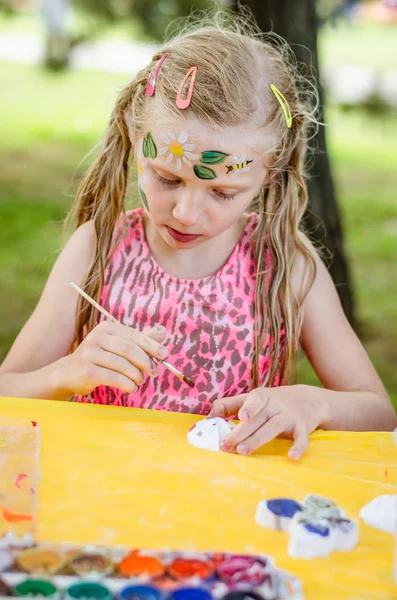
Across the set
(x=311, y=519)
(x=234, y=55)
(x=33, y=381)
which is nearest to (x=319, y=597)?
(x=311, y=519)

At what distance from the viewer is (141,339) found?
132 cm

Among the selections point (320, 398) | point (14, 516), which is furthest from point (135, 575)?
point (320, 398)

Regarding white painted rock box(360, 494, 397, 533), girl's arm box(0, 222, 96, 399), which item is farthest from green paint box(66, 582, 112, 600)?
girl's arm box(0, 222, 96, 399)

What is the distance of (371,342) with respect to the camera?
152 inches

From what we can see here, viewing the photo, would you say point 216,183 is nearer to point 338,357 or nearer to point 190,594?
point 338,357

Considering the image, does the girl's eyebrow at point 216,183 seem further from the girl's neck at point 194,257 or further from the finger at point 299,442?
the finger at point 299,442

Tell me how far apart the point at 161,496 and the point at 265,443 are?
0.24m

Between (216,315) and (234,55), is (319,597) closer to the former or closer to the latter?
(216,315)

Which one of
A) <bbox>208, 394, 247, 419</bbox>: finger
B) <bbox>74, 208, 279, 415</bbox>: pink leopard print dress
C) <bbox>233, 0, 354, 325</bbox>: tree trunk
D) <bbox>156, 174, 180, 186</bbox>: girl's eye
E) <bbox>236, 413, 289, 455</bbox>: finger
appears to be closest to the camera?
<bbox>236, 413, 289, 455</bbox>: finger

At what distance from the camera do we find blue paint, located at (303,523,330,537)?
100 cm

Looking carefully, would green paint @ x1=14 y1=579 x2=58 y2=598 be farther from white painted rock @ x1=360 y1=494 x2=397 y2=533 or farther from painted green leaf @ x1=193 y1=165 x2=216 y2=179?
painted green leaf @ x1=193 y1=165 x2=216 y2=179

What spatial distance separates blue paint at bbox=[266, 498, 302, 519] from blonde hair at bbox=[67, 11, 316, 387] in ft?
2.08

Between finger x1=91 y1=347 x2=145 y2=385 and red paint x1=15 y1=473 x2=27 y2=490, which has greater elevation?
finger x1=91 y1=347 x2=145 y2=385

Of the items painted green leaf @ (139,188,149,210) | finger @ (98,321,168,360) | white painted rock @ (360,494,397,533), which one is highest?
painted green leaf @ (139,188,149,210)
